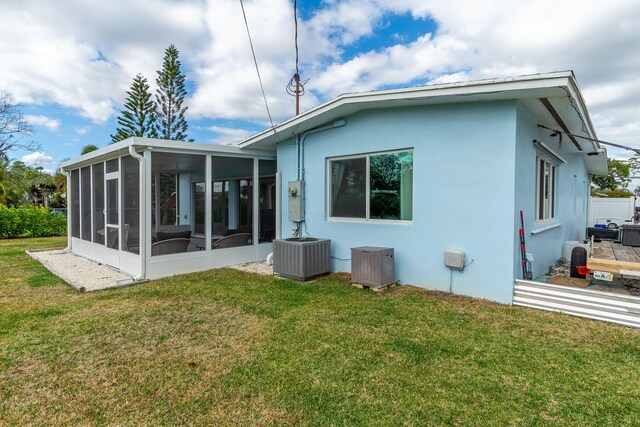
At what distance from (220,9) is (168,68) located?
17.9m

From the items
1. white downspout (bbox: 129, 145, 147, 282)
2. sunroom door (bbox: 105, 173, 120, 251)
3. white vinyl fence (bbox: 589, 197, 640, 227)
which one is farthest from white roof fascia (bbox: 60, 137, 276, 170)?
white vinyl fence (bbox: 589, 197, 640, 227)

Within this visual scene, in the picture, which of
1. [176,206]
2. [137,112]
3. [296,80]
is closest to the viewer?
[176,206]

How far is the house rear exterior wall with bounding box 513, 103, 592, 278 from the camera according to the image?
4938mm

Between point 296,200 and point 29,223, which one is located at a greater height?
point 296,200

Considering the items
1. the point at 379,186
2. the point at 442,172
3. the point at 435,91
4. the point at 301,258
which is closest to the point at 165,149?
the point at 301,258

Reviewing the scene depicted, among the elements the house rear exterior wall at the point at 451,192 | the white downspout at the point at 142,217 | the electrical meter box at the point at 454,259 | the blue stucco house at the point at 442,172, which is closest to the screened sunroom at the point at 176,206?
the white downspout at the point at 142,217

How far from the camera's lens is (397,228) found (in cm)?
590

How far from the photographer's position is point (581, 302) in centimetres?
424

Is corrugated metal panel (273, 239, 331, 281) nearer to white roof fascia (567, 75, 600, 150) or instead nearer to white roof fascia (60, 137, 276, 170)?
white roof fascia (60, 137, 276, 170)

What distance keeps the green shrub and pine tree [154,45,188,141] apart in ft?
29.4

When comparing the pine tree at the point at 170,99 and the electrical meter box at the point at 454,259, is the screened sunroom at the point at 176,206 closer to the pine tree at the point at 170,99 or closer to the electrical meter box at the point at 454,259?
the electrical meter box at the point at 454,259

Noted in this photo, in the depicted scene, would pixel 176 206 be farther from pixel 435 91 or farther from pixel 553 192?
pixel 553 192

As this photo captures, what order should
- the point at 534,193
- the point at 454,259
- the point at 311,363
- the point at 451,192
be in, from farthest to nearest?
the point at 534,193, the point at 451,192, the point at 454,259, the point at 311,363

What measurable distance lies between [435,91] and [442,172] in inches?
48.0
